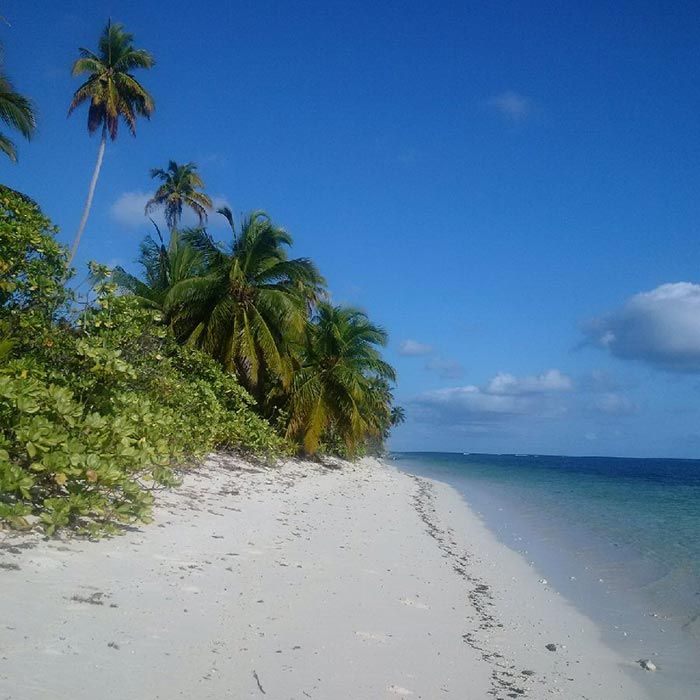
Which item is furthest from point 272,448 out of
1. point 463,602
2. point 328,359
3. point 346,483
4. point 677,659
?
point 677,659

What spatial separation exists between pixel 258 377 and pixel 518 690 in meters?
15.0

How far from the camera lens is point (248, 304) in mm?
18312

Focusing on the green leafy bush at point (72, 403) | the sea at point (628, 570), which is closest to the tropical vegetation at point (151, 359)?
the green leafy bush at point (72, 403)

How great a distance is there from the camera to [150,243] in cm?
1983

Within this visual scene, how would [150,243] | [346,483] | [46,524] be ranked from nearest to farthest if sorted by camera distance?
[46,524] → [346,483] → [150,243]

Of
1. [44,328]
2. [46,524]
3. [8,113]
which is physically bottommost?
[46,524]

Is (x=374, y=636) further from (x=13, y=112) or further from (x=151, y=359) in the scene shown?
(x=13, y=112)

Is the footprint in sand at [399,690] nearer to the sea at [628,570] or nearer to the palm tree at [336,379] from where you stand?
the sea at [628,570]

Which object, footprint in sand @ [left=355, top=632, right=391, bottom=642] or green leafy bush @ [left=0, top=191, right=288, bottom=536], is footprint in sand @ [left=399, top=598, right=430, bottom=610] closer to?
footprint in sand @ [left=355, top=632, right=391, bottom=642]

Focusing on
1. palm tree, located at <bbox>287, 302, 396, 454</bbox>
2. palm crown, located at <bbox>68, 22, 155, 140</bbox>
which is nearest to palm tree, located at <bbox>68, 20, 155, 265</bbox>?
palm crown, located at <bbox>68, 22, 155, 140</bbox>

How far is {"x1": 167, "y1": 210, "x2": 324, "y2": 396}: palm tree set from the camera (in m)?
17.6

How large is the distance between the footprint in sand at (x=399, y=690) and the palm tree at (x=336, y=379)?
14808mm

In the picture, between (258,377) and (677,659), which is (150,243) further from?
(677,659)

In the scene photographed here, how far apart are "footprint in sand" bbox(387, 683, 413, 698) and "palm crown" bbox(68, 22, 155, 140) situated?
2083cm
